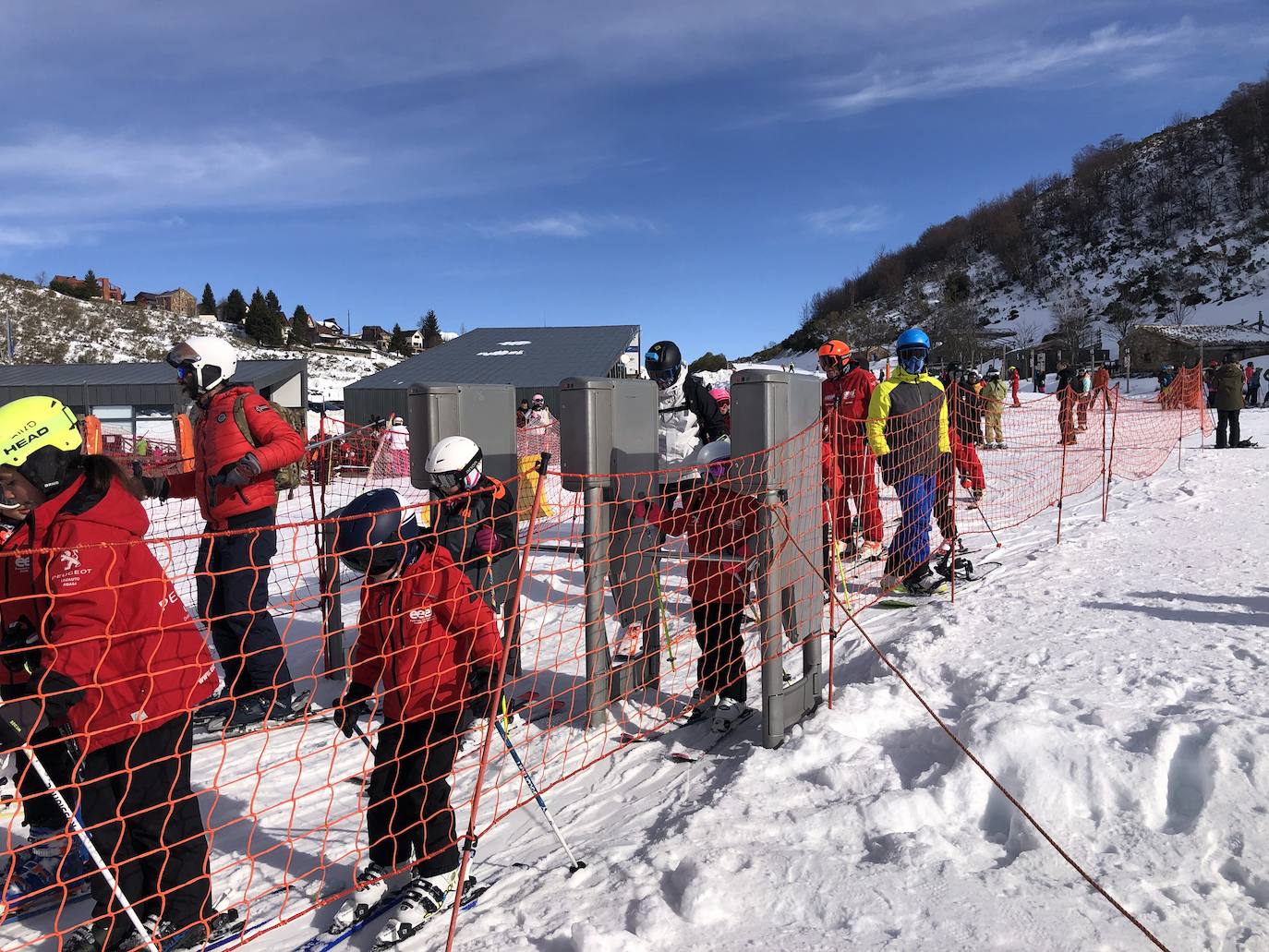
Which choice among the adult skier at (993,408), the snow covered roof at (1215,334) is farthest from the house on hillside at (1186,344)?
the adult skier at (993,408)

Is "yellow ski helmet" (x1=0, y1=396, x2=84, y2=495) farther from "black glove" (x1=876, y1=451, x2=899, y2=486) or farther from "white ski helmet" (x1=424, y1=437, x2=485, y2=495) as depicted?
"black glove" (x1=876, y1=451, x2=899, y2=486)

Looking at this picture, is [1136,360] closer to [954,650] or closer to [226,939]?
[954,650]

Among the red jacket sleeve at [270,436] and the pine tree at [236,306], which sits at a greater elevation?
the pine tree at [236,306]

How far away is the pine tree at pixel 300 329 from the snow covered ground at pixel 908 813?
76.2 meters

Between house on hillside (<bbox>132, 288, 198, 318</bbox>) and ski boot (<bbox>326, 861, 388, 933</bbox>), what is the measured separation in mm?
93891

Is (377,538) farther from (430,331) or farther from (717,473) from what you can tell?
(430,331)

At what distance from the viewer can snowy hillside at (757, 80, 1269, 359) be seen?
65.2 meters

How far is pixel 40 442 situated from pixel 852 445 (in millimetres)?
5567

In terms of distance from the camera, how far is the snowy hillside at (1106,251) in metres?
65.2

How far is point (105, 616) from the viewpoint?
2.43 meters

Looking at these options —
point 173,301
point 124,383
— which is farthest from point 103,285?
point 124,383

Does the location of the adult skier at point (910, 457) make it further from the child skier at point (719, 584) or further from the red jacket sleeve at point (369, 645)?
the red jacket sleeve at point (369, 645)

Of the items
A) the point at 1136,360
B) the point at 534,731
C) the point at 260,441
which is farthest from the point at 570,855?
the point at 1136,360

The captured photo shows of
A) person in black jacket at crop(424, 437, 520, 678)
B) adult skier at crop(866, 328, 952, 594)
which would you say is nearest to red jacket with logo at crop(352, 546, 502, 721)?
person in black jacket at crop(424, 437, 520, 678)
